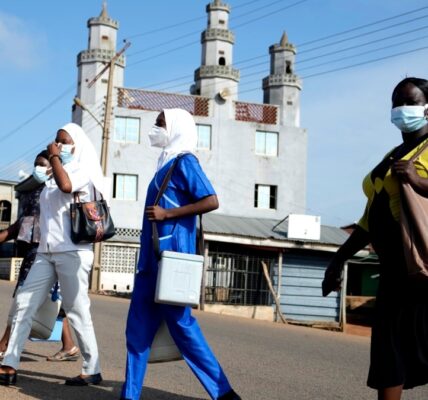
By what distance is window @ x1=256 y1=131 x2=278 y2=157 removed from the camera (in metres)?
44.6

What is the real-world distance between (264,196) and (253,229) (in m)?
21.2

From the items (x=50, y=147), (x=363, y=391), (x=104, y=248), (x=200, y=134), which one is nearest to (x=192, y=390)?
(x=363, y=391)

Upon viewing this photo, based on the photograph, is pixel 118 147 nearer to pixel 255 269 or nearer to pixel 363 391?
pixel 255 269

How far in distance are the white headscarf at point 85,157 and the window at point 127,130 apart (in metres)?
35.3

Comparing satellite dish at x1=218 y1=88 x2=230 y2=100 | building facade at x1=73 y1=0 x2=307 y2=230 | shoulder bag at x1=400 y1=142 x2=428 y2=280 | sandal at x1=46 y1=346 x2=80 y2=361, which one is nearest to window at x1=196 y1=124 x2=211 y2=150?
building facade at x1=73 y1=0 x2=307 y2=230

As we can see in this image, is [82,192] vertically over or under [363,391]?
over

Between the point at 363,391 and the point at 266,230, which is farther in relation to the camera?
→ the point at 266,230

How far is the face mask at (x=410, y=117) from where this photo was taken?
12.9ft

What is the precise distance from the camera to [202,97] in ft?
142

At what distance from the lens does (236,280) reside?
72.9 ft

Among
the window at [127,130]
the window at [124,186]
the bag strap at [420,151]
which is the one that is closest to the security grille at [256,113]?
the window at [127,130]

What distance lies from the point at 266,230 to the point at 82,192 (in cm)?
1843

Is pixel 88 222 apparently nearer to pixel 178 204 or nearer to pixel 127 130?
pixel 178 204

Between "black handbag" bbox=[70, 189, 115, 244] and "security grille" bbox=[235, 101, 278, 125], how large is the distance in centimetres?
3879
